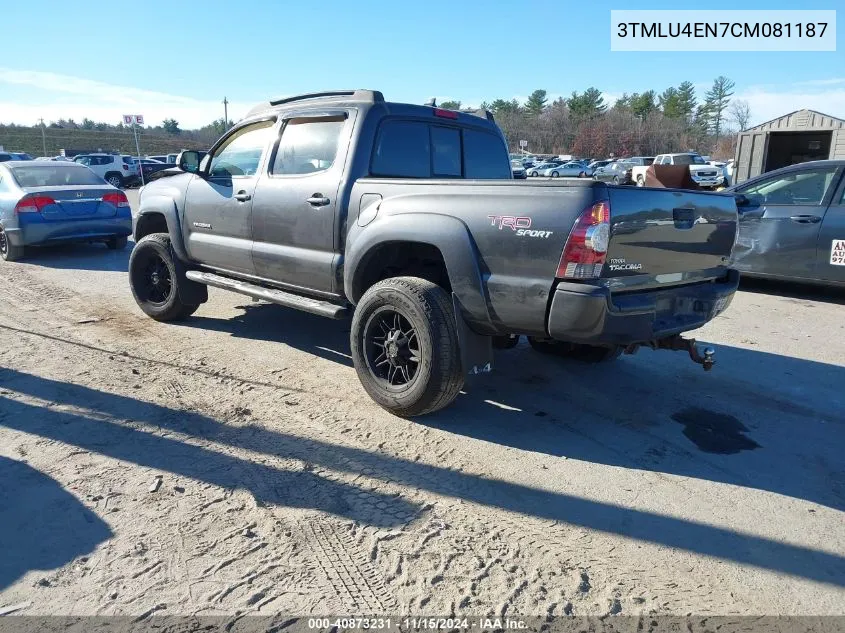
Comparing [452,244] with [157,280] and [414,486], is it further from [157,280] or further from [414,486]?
[157,280]

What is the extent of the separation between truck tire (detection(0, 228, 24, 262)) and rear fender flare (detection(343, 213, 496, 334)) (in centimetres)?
827

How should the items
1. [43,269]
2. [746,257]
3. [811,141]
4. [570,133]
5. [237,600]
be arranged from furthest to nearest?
[570,133]
[811,141]
[43,269]
[746,257]
[237,600]

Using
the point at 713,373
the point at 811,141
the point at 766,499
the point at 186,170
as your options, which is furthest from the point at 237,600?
the point at 811,141

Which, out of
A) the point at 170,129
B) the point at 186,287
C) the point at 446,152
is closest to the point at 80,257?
the point at 186,287

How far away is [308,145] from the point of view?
191 inches

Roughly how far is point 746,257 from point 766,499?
5.36 meters

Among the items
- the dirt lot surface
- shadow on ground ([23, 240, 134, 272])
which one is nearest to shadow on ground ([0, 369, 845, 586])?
the dirt lot surface

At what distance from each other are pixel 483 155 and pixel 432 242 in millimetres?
1962

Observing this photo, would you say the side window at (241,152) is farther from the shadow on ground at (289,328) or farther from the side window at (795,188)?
the side window at (795,188)

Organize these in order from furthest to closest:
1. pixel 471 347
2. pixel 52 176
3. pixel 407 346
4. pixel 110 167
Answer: pixel 110 167, pixel 52 176, pixel 407 346, pixel 471 347

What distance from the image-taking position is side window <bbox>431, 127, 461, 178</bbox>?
5020 millimetres

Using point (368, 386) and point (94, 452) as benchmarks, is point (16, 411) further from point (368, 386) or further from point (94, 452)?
point (368, 386)

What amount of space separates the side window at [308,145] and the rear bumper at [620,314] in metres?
2.15

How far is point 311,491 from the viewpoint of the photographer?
3213 millimetres
